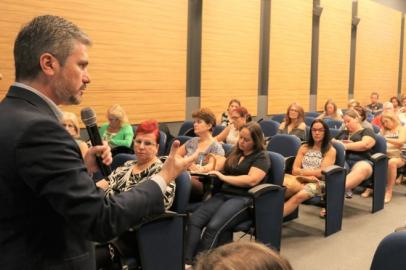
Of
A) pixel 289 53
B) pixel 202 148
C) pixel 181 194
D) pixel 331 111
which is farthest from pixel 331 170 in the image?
pixel 289 53

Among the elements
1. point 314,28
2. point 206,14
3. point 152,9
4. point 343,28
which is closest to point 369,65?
point 343,28

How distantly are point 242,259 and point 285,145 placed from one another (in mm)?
4235

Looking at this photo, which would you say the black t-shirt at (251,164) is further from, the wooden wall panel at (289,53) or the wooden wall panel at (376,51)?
the wooden wall panel at (376,51)

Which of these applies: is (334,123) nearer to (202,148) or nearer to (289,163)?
(289,163)

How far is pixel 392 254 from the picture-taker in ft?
5.71

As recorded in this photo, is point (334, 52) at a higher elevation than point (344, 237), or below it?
higher

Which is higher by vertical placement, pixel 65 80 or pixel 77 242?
pixel 65 80

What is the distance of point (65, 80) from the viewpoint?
1198 millimetres

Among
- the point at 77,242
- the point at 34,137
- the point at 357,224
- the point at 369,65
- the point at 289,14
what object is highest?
the point at 289,14

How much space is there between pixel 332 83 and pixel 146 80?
5.97 metres

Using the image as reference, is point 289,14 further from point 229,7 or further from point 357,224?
point 357,224

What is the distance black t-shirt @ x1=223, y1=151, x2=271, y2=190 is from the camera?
12.1 ft

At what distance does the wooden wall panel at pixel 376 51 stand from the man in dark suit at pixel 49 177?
1153 centimetres

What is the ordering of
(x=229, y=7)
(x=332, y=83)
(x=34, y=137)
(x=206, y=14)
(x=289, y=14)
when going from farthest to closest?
(x=332, y=83), (x=289, y=14), (x=229, y=7), (x=206, y=14), (x=34, y=137)
